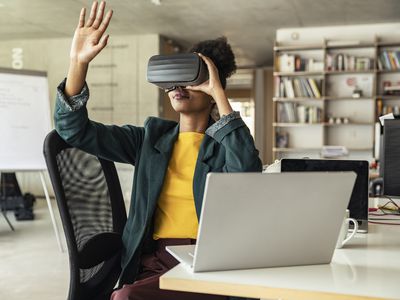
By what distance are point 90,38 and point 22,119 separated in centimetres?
367

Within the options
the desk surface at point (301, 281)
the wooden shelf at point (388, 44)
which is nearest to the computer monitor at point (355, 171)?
the desk surface at point (301, 281)

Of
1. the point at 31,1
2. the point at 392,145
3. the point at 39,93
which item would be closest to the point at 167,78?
the point at 392,145

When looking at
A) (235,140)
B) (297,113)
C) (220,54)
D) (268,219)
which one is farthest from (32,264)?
(297,113)

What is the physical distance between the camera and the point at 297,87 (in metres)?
6.99

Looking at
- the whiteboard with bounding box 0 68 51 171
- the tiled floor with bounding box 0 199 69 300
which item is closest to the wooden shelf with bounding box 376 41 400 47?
the whiteboard with bounding box 0 68 51 171

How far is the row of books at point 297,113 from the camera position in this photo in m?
6.95

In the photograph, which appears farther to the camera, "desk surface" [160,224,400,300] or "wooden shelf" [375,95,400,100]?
"wooden shelf" [375,95,400,100]

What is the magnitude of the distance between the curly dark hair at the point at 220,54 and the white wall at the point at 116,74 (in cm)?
618

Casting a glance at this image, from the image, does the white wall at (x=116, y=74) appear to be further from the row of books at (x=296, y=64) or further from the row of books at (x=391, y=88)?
the row of books at (x=391, y=88)

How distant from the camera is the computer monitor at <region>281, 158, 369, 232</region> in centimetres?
160

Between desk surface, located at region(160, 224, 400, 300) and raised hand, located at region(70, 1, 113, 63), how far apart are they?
642 mm

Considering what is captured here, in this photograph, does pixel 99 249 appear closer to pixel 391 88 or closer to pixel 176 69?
pixel 176 69

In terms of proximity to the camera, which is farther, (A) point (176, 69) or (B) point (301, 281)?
(A) point (176, 69)

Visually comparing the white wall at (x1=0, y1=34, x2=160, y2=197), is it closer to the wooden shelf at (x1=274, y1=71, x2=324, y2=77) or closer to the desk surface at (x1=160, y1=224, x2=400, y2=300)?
the wooden shelf at (x1=274, y1=71, x2=324, y2=77)
